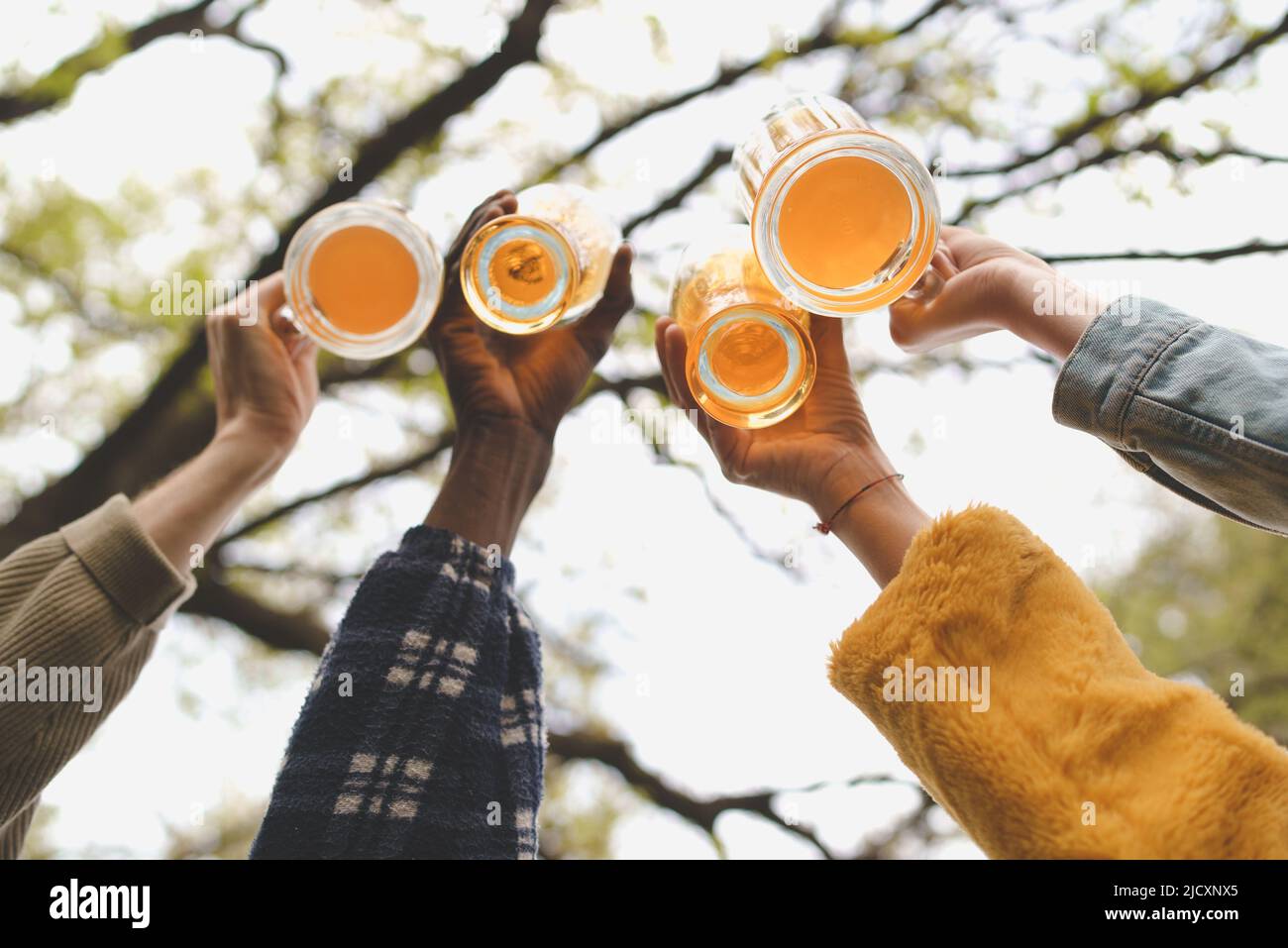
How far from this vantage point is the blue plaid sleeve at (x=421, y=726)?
116 cm

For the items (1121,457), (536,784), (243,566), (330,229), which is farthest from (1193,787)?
(243,566)

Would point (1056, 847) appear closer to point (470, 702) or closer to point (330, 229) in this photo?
point (470, 702)

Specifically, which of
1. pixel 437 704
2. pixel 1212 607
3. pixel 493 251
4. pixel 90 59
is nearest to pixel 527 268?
pixel 493 251

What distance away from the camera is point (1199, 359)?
1.11m

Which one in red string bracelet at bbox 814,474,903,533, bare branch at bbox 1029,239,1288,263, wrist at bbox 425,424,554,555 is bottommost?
red string bracelet at bbox 814,474,903,533

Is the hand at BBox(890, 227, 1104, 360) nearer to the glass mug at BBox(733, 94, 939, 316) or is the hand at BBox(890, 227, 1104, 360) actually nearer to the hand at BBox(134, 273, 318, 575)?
the glass mug at BBox(733, 94, 939, 316)

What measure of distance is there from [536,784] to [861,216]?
1.02 m

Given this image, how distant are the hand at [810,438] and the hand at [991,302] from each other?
0.15 m

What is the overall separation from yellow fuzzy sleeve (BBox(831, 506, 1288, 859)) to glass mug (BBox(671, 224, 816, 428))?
0.46 m

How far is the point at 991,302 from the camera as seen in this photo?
1509 mm

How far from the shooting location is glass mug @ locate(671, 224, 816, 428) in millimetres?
1510

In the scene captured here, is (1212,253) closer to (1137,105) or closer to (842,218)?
(1137,105)

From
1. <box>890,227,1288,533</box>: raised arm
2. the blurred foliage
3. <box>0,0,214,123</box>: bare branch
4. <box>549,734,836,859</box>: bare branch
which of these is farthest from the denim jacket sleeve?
the blurred foliage
